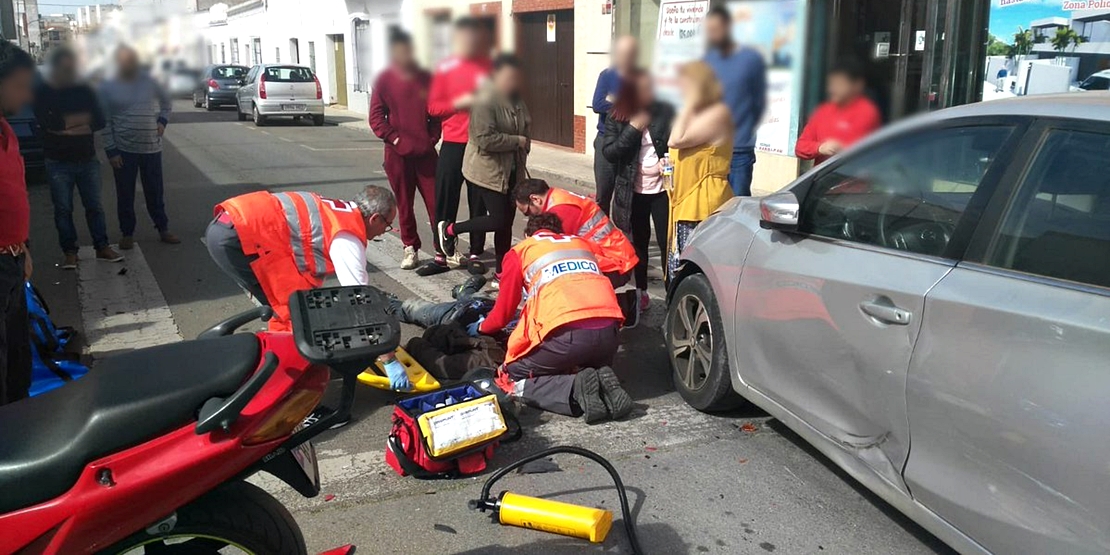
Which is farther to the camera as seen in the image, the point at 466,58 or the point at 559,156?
the point at 559,156

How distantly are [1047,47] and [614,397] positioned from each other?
21.3 ft

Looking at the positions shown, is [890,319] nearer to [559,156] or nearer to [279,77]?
[559,156]

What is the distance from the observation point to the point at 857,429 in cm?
287

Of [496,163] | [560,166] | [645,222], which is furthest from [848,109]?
[560,166]

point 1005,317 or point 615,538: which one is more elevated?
point 1005,317

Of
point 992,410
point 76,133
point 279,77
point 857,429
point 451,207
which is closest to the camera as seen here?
point 992,410

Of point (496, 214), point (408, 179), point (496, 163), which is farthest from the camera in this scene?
point (408, 179)

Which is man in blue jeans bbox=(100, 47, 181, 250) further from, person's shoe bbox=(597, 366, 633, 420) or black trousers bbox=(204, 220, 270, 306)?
person's shoe bbox=(597, 366, 633, 420)

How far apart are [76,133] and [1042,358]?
6.44m

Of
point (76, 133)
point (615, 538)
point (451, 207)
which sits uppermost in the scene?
point (76, 133)

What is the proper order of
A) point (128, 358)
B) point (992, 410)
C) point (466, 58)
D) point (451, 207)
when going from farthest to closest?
point (451, 207) → point (992, 410) → point (128, 358) → point (466, 58)

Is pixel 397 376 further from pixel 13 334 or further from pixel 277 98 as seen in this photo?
pixel 277 98

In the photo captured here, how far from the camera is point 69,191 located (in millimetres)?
6645

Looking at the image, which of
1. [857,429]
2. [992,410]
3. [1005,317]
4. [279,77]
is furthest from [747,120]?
[279,77]
